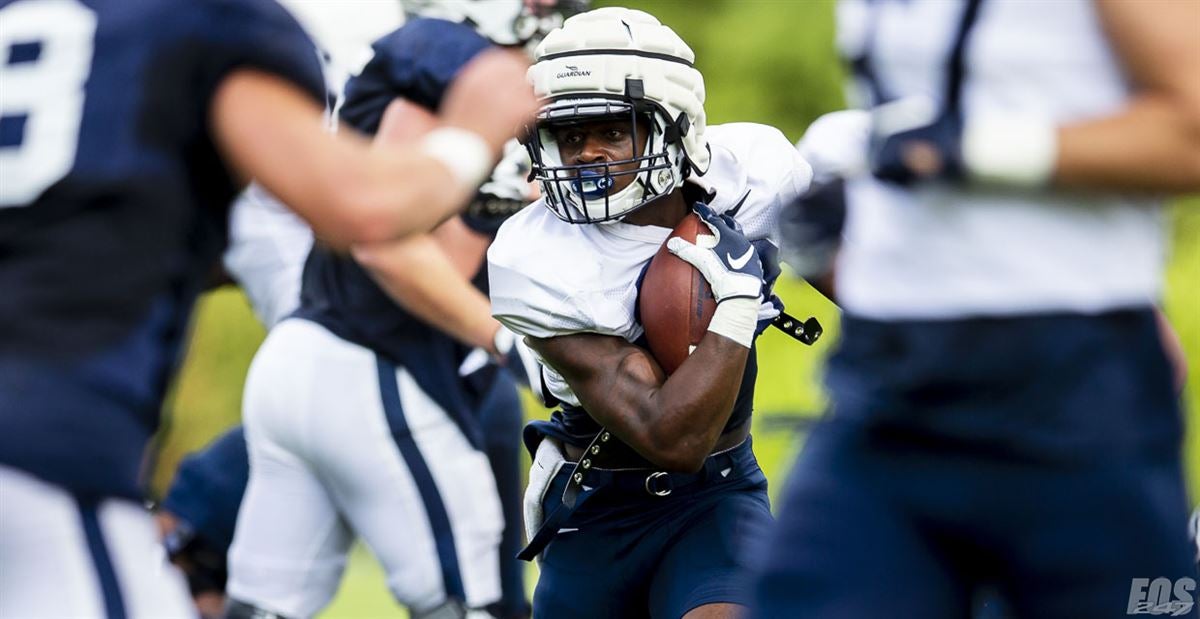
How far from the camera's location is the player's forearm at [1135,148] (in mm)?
2139

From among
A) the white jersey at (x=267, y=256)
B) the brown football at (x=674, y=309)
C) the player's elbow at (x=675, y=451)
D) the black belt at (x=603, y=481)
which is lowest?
the white jersey at (x=267, y=256)

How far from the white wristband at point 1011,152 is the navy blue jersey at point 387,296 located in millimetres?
2027

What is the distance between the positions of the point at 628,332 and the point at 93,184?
4.42ft

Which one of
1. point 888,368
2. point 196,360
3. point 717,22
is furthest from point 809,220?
point 717,22

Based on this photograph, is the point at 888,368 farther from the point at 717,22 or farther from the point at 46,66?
the point at 717,22

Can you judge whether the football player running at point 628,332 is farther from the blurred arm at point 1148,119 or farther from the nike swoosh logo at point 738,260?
the blurred arm at point 1148,119

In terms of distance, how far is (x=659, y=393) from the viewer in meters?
3.22

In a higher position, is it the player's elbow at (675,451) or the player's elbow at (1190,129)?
the player's elbow at (1190,129)

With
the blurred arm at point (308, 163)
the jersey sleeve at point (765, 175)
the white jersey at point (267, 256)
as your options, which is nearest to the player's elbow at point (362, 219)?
the blurred arm at point (308, 163)

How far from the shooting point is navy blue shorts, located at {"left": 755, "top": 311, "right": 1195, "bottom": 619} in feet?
7.27

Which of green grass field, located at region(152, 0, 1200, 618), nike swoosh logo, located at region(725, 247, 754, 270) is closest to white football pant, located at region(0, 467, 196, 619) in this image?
green grass field, located at region(152, 0, 1200, 618)

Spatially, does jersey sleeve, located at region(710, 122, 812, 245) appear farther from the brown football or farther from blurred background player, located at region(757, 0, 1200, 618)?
blurred background player, located at region(757, 0, 1200, 618)

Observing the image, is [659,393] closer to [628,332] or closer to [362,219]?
[628,332]

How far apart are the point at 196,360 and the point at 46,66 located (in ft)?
27.4
